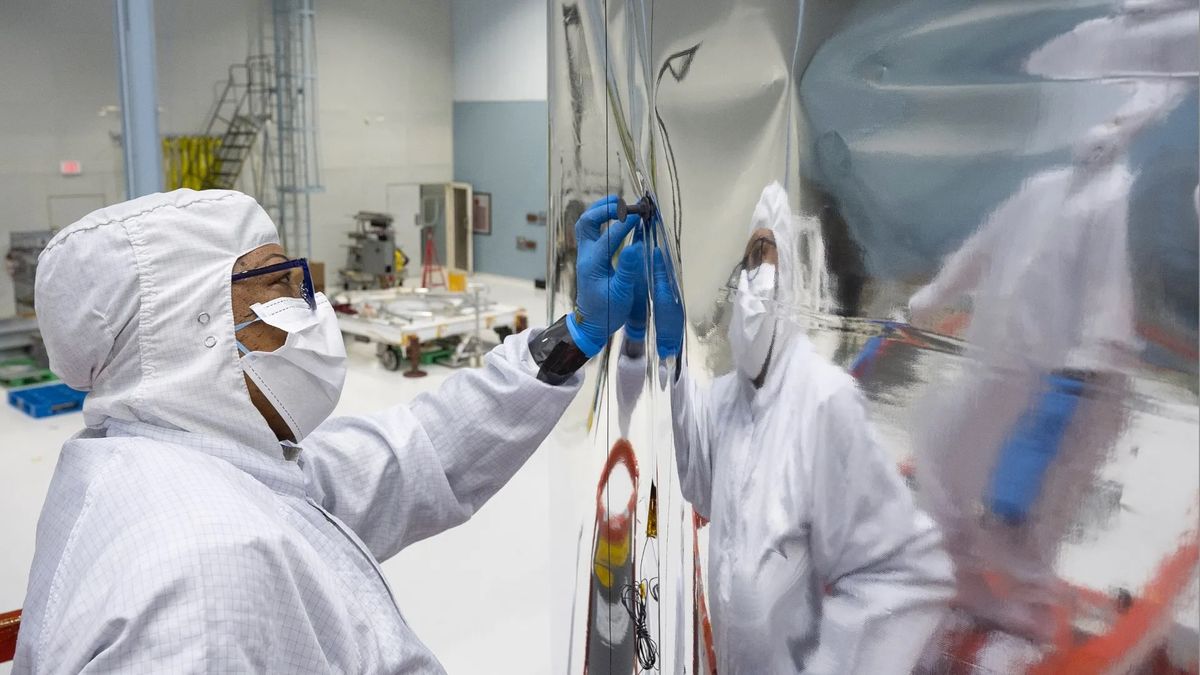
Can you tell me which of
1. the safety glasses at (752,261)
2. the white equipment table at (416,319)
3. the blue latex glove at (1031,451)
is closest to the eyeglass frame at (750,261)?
the safety glasses at (752,261)

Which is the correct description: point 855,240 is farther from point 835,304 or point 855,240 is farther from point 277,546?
point 277,546

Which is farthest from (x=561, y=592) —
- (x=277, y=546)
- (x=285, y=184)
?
(x=285, y=184)

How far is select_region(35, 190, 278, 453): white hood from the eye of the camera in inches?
47.6

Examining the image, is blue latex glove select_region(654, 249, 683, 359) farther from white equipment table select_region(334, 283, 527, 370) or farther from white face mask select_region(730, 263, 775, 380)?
white equipment table select_region(334, 283, 527, 370)

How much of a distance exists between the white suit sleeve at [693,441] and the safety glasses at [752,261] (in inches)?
4.3

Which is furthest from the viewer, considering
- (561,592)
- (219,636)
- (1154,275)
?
(561,592)

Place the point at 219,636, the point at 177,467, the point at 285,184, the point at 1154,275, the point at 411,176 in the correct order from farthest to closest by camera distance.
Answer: the point at 411,176 < the point at 285,184 < the point at 177,467 < the point at 219,636 < the point at 1154,275

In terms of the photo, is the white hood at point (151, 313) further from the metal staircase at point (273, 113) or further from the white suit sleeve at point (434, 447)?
the metal staircase at point (273, 113)

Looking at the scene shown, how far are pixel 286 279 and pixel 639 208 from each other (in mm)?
577

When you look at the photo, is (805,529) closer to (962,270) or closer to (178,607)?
(962,270)

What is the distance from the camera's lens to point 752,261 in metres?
0.79

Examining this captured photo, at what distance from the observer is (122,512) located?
1.10 m

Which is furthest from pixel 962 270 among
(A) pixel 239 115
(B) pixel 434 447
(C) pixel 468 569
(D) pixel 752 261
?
(A) pixel 239 115

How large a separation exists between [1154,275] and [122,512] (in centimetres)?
99
